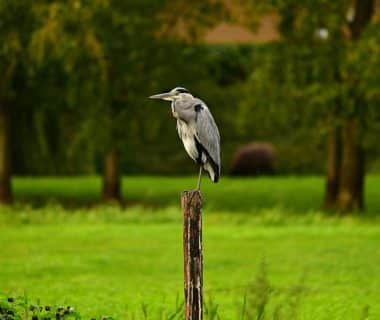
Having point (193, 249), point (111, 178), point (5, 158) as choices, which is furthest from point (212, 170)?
point (5, 158)

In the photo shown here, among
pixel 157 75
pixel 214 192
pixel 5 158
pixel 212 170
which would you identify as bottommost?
pixel 214 192

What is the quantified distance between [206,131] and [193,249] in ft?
3.18

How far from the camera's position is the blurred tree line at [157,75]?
2614 cm

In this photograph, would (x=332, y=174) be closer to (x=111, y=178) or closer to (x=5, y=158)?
(x=111, y=178)

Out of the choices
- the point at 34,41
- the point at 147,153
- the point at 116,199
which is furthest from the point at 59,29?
the point at 147,153

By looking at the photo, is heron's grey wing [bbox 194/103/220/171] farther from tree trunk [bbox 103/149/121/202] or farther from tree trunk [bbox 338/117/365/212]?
tree trunk [bbox 103/149/121/202]

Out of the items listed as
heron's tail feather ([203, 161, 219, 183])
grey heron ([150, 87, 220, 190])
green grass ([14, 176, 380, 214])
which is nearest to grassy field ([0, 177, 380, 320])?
green grass ([14, 176, 380, 214])

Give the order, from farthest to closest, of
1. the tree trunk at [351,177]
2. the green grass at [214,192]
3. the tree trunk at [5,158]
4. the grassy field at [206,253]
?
the green grass at [214,192]
the tree trunk at [5,158]
the tree trunk at [351,177]
the grassy field at [206,253]

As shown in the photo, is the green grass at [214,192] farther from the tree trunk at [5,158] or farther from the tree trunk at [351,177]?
the tree trunk at [5,158]

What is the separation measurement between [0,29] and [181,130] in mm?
19480

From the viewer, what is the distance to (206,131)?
8.94 meters

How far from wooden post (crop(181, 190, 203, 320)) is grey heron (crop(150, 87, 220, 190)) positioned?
23 cm

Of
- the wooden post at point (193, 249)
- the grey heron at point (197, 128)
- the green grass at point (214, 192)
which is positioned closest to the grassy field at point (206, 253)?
the green grass at point (214, 192)

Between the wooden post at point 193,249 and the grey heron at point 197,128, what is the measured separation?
0.23 metres
